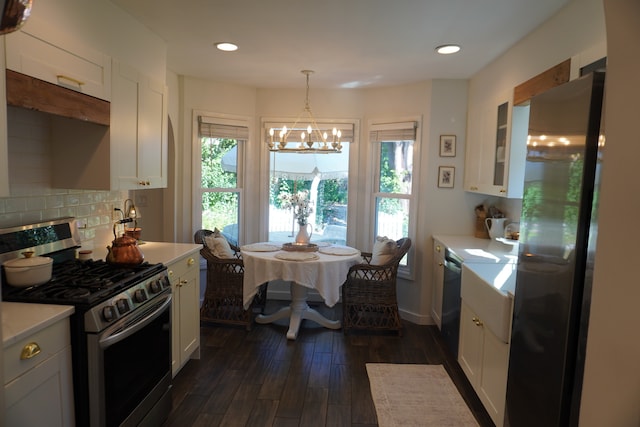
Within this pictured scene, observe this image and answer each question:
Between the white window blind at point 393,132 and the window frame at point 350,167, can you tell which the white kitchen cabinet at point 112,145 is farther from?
the white window blind at point 393,132

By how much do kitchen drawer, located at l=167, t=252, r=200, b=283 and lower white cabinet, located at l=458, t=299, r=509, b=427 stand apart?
1.96 meters

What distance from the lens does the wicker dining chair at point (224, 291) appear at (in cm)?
381

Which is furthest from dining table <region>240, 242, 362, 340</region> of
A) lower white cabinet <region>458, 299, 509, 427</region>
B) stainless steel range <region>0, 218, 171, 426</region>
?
stainless steel range <region>0, 218, 171, 426</region>

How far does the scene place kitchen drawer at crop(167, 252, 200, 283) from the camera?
8.51 ft

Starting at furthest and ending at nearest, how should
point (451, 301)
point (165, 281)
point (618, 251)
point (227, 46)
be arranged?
point (451, 301)
point (227, 46)
point (165, 281)
point (618, 251)

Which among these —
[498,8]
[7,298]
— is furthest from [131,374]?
[498,8]

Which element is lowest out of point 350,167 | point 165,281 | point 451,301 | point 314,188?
point 451,301

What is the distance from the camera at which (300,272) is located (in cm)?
354

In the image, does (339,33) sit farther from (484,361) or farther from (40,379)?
(40,379)

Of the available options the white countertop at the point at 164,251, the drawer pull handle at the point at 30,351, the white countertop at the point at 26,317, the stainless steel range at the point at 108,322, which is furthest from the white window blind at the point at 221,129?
the drawer pull handle at the point at 30,351

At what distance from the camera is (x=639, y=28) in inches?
40.1

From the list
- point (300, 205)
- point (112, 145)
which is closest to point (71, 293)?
point (112, 145)

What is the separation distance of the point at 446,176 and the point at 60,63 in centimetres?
332

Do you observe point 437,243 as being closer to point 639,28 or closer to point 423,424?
point 423,424
